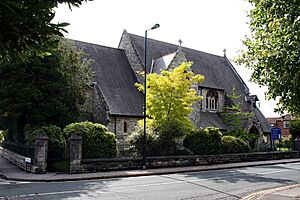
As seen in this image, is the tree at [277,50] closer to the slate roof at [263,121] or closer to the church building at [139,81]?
the church building at [139,81]

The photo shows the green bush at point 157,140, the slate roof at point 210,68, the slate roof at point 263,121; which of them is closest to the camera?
the green bush at point 157,140

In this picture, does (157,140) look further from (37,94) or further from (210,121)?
(210,121)

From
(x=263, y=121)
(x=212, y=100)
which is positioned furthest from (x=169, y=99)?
(x=263, y=121)

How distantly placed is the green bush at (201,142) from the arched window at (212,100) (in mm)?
13571

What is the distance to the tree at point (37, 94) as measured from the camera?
70.7ft

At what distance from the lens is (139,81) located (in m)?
34.7

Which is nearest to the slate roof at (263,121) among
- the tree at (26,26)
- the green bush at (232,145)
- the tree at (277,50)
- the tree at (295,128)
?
the tree at (295,128)

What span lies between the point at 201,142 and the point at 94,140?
31.1ft

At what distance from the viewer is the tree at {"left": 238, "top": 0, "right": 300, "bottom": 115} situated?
9477mm

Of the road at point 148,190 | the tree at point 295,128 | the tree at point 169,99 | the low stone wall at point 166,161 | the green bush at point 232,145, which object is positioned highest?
the tree at point 169,99

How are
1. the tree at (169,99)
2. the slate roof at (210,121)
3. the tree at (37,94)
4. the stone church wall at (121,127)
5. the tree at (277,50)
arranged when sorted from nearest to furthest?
the tree at (277,50) < the tree at (37,94) < the tree at (169,99) < the stone church wall at (121,127) < the slate roof at (210,121)

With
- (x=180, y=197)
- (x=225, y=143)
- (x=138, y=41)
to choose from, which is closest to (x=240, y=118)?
(x=225, y=143)

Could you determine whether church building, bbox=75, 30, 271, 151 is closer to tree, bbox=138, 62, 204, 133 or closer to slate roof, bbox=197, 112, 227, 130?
slate roof, bbox=197, 112, 227, 130

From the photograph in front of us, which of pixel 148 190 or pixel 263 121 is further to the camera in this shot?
pixel 263 121
